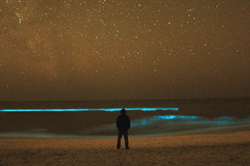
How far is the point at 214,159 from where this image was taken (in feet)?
18.0

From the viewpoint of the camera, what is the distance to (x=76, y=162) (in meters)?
5.48

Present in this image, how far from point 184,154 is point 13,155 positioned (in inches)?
189

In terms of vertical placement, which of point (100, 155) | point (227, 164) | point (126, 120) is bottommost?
point (227, 164)

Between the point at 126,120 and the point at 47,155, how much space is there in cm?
241

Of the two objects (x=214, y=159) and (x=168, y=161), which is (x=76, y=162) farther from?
(x=214, y=159)

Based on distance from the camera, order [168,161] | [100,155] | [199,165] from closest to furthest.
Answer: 1. [199,165]
2. [168,161]
3. [100,155]

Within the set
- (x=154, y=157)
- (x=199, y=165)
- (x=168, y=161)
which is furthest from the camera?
(x=154, y=157)

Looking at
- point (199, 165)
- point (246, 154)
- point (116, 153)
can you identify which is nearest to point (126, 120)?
point (116, 153)

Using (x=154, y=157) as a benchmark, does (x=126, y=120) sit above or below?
above

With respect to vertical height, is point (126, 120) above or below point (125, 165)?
above

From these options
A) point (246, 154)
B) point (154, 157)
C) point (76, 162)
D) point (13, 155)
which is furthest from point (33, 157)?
point (246, 154)

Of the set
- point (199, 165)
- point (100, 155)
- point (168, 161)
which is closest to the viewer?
point (199, 165)

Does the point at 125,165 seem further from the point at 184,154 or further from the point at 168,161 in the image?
the point at 184,154

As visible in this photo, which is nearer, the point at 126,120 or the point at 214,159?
the point at 214,159
